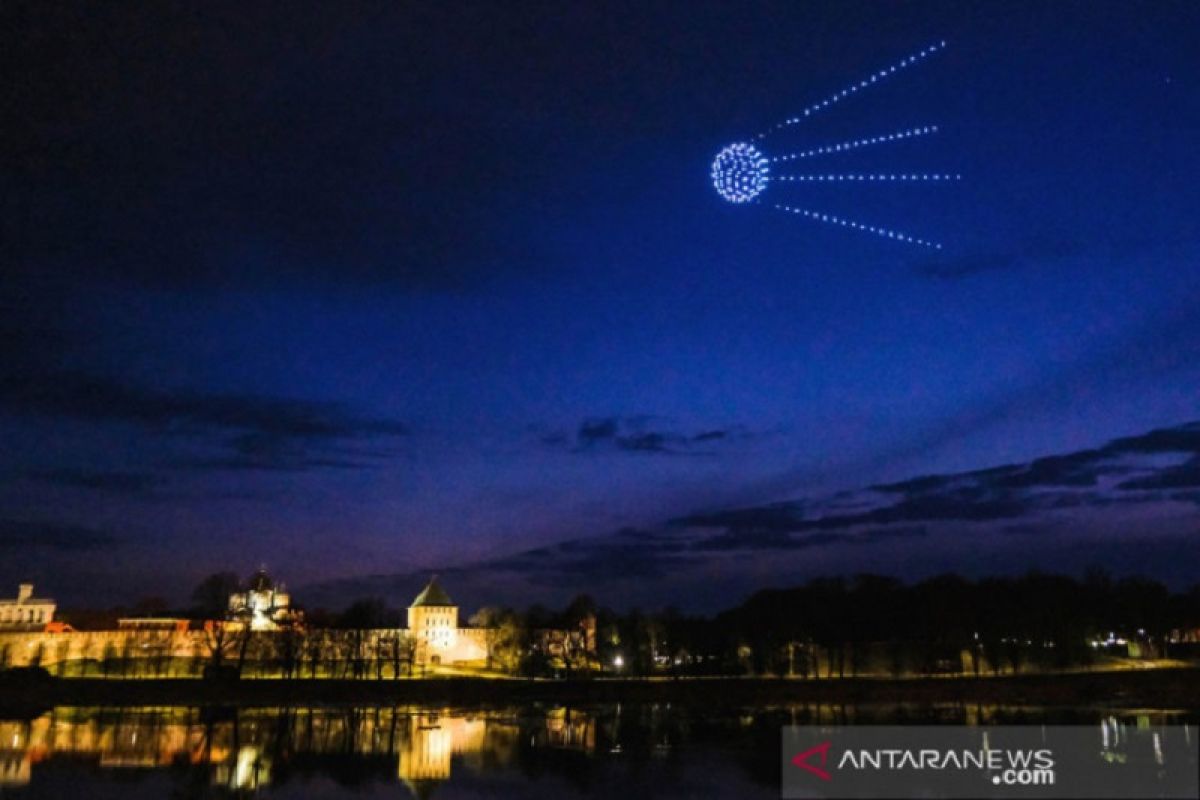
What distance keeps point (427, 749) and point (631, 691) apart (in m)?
38.3

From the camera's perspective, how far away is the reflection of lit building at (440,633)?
118m

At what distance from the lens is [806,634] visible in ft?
305

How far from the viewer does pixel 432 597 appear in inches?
5118

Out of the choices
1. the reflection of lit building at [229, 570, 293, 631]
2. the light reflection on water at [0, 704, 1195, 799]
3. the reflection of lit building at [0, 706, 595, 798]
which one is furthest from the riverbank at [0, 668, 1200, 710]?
the reflection of lit building at [229, 570, 293, 631]

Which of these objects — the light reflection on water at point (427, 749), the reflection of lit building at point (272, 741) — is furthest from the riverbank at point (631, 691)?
the reflection of lit building at point (272, 741)

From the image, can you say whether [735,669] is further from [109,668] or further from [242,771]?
[242,771]

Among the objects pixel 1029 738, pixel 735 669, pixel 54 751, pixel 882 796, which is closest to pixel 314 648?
pixel 735 669

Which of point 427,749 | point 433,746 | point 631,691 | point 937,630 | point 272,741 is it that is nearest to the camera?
point 427,749

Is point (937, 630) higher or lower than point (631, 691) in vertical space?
higher

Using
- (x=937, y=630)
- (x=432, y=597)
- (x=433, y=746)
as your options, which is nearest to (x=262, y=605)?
(x=432, y=597)

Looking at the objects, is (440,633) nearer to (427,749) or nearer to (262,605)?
(262,605)

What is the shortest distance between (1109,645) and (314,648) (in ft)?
269

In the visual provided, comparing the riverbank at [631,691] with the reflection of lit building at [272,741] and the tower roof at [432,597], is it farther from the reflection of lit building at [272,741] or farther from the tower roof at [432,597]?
the tower roof at [432,597]

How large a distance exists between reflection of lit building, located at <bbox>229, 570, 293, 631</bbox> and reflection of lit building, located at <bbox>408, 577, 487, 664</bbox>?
1580 cm
